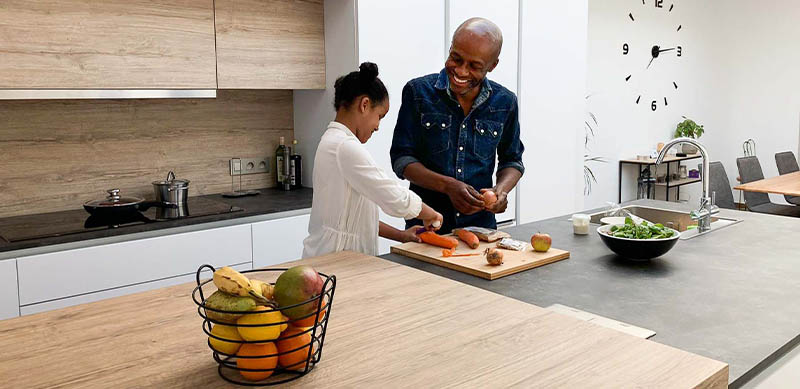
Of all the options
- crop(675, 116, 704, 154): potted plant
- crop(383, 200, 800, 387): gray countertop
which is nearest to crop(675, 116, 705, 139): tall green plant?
crop(675, 116, 704, 154): potted plant

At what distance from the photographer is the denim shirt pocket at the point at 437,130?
→ 2.51m

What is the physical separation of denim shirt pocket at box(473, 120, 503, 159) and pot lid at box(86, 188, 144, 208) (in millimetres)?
1498

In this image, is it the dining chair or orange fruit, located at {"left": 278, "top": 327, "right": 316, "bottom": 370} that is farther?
the dining chair

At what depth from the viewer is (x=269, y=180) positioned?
3.71m

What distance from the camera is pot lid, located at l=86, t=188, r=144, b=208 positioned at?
110 inches

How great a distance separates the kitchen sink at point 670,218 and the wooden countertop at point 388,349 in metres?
1.42

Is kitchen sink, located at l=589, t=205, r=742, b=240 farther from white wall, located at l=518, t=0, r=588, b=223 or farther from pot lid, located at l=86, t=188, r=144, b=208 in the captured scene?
pot lid, located at l=86, t=188, r=144, b=208

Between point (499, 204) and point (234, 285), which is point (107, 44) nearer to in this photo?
point (499, 204)

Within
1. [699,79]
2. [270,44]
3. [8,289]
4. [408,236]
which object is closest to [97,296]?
[8,289]

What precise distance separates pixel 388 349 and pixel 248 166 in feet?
8.74

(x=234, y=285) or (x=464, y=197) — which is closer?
(x=234, y=285)

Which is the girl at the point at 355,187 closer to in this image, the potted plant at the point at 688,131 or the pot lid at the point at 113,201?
the pot lid at the point at 113,201

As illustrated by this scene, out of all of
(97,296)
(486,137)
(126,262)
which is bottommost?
(97,296)

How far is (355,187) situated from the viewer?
2.04m
